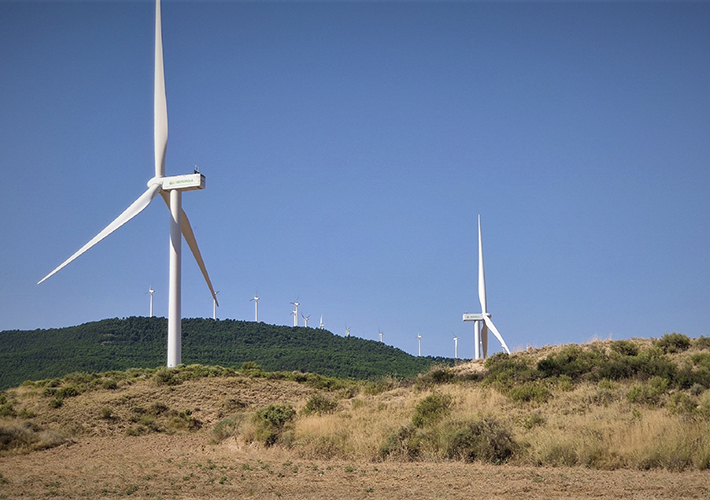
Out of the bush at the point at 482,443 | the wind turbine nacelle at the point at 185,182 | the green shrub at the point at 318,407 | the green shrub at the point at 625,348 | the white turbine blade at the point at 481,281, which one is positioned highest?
the wind turbine nacelle at the point at 185,182

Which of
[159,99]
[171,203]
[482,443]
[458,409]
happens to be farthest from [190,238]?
[482,443]

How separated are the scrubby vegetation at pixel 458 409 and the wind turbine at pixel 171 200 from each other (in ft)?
11.2

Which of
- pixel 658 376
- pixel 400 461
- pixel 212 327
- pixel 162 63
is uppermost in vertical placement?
pixel 162 63

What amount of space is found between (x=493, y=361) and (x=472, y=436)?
17.1m

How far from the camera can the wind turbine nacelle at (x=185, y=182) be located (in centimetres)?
4422

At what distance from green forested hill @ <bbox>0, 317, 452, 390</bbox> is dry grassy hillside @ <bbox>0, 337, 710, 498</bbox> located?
43968mm

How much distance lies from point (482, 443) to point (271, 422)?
833 cm

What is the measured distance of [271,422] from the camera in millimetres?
22578

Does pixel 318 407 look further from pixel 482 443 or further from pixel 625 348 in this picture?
pixel 625 348

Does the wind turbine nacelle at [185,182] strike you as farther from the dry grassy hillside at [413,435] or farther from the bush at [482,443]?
the bush at [482,443]

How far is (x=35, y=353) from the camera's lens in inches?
3519

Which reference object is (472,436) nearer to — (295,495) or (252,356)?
(295,495)

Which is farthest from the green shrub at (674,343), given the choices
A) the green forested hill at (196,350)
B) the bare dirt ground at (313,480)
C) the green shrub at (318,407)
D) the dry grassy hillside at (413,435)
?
the green forested hill at (196,350)

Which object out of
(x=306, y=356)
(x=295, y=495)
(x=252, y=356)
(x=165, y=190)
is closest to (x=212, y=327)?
(x=252, y=356)
